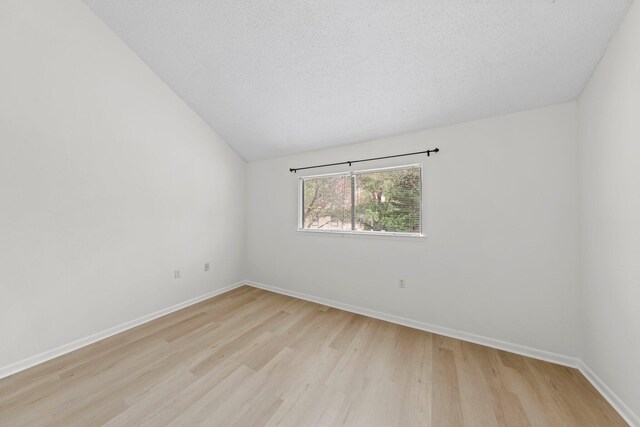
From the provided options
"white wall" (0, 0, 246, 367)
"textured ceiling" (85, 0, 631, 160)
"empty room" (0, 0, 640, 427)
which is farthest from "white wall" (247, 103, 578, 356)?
"white wall" (0, 0, 246, 367)

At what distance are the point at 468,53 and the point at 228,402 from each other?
2973mm

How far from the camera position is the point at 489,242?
205cm

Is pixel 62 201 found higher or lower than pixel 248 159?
lower

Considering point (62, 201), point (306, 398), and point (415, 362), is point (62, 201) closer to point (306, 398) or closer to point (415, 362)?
point (306, 398)

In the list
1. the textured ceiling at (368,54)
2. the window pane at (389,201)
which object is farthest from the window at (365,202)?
the textured ceiling at (368,54)

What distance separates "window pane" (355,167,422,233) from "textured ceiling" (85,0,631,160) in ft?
1.67

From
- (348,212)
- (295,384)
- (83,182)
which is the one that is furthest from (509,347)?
(83,182)

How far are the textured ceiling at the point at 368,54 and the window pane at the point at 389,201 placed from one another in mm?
510

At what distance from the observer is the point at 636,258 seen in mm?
1191

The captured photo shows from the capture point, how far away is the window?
249 centimetres

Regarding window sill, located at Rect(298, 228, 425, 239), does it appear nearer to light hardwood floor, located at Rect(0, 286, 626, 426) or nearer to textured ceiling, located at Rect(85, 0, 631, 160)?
light hardwood floor, located at Rect(0, 286, 626, 426)

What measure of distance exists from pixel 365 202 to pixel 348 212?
0.27m

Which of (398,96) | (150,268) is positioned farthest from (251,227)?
(398,96)

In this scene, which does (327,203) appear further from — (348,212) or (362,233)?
(362,233)
